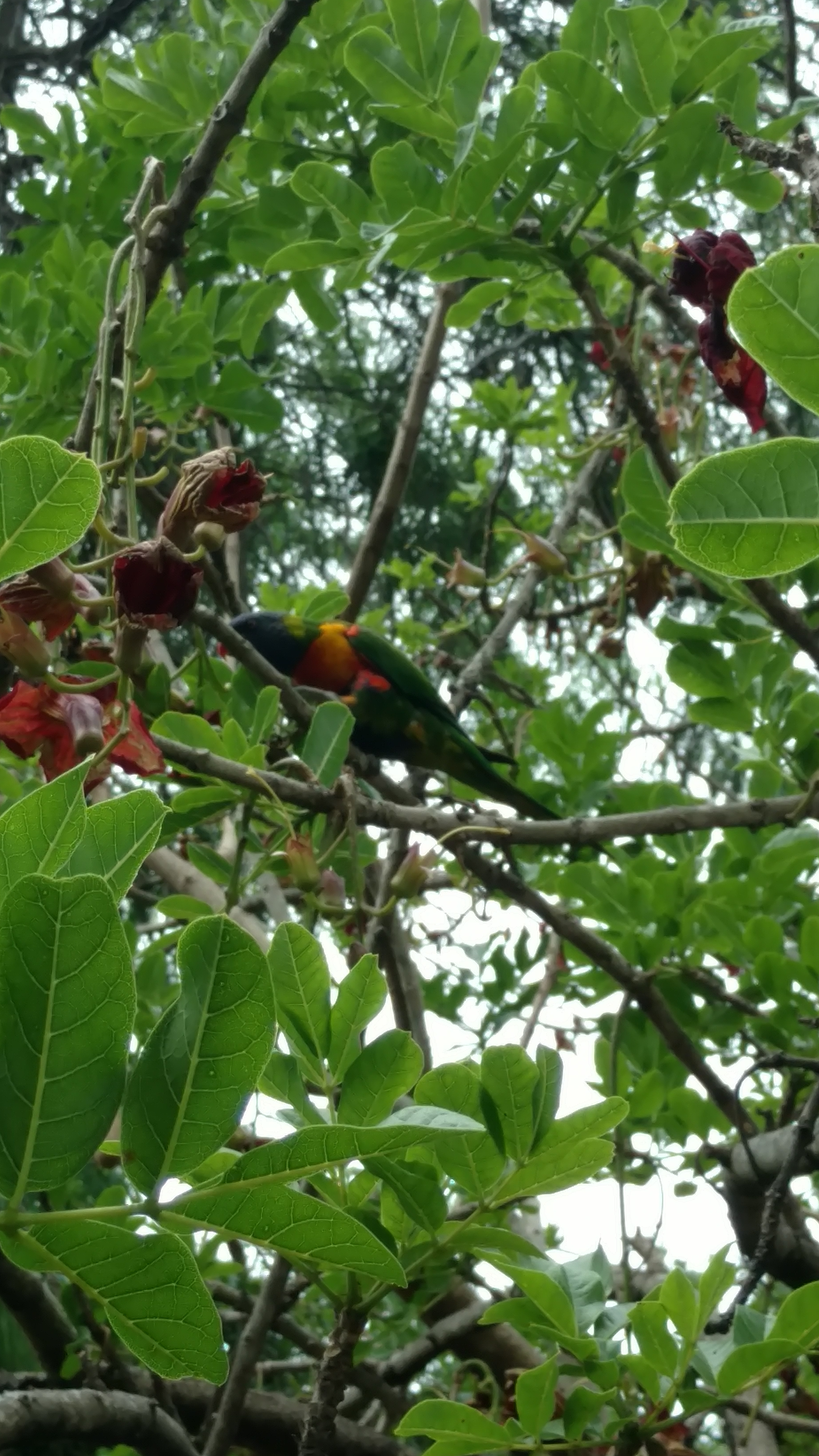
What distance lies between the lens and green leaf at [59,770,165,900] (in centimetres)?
54

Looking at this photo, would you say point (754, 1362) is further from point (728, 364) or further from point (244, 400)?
point (244, 400)

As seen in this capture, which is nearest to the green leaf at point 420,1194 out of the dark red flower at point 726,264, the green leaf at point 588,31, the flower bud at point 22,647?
the flower bud at point 22,647

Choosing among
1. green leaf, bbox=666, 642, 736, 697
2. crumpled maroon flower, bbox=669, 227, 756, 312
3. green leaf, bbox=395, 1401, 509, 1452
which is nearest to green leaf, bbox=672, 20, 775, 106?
crumpled maroon flower, bbox=669, 227, 756, 312

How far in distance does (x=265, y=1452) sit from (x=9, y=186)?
3388 millimetres

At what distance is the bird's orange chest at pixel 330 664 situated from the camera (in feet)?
7.43

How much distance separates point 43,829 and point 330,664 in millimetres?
1781

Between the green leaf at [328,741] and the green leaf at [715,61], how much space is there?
0.69m

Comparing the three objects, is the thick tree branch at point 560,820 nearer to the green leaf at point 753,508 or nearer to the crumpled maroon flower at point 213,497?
the crumpled maroon flower at point 213,497

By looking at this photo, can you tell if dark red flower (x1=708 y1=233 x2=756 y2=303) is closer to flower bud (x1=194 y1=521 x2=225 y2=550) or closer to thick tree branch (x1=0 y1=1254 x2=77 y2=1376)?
flower bud (x1=194 y1=521 x2=225 y2=550)

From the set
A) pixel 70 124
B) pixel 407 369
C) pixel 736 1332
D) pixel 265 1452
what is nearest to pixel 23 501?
pixel 736 1332

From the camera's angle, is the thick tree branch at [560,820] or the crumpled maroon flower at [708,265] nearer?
the crumpled maroon flower at [708,265]

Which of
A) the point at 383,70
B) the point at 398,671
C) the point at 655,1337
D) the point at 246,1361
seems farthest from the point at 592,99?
the point at 246,1361

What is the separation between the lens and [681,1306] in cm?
78

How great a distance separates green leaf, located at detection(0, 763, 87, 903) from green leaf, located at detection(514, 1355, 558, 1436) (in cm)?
46
